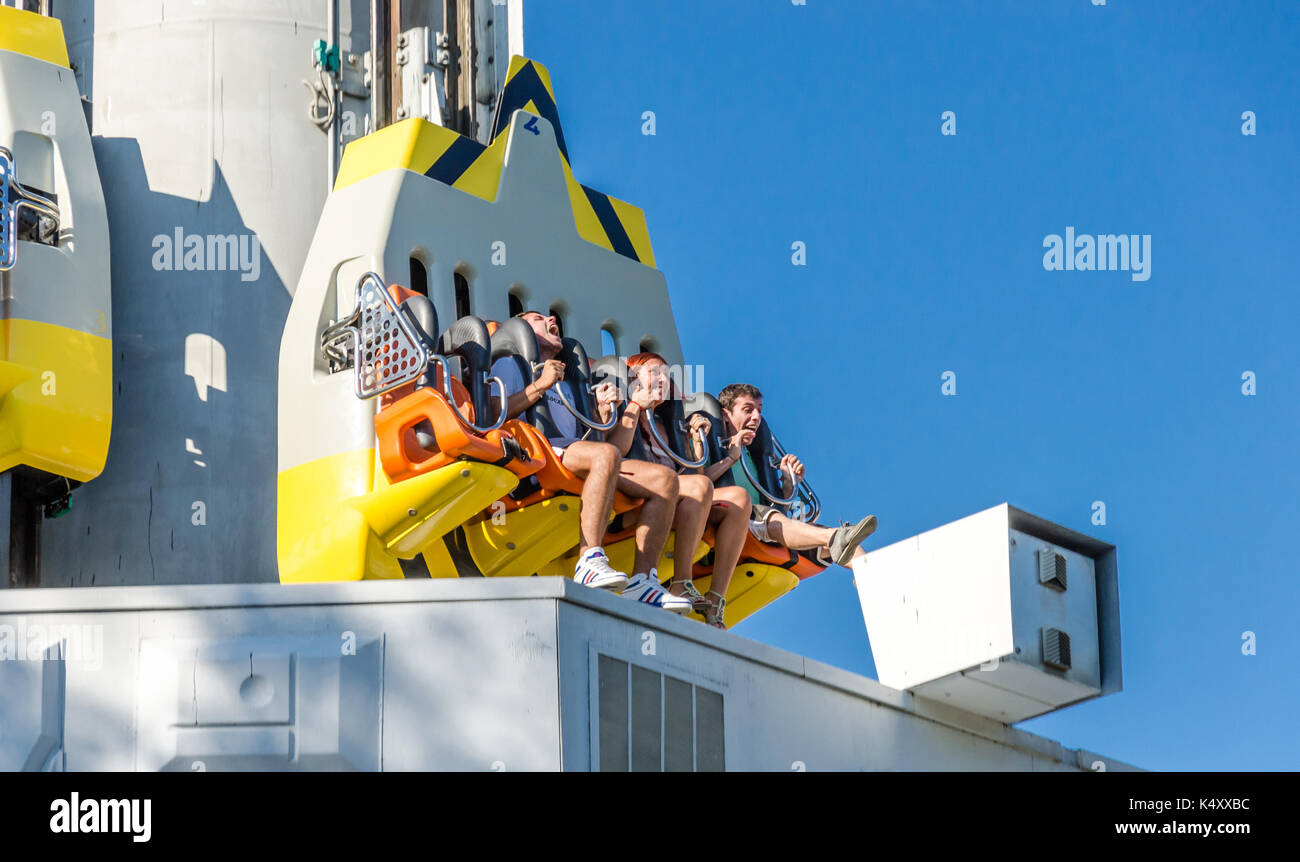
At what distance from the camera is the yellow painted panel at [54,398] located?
17.3m

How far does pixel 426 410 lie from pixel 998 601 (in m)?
4.09

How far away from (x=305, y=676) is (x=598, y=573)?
8.30ft

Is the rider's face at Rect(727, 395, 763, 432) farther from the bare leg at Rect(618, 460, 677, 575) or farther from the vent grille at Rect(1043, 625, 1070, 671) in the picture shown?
the vent grille at Rect(1043, 625, 1070, 671)

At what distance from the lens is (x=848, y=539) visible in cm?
1795

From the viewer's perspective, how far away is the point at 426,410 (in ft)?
55.0

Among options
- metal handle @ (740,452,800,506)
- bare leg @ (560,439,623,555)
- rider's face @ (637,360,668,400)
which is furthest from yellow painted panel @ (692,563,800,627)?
bare leg @ (560,439,623,555)

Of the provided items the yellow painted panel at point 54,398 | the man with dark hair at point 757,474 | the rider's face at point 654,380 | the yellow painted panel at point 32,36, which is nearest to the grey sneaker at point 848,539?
the man with dark hair at point 757,474

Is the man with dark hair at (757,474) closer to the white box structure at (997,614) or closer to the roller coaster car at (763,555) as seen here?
the roller coaster car at (763,555)

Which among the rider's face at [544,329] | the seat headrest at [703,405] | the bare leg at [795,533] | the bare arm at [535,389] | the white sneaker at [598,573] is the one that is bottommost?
the white sneaker at [598,573]

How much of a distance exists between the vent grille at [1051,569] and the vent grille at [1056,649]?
1.05 ft

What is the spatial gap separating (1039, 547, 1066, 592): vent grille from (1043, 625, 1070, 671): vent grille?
32 centimetres
